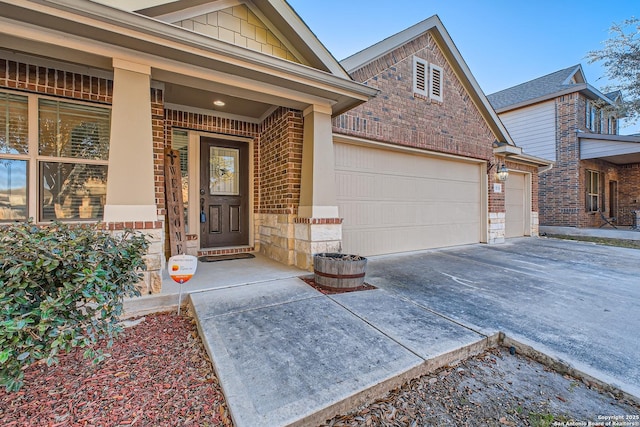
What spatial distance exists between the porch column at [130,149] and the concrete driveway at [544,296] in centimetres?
290

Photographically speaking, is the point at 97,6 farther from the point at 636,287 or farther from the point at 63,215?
the point at 636,287

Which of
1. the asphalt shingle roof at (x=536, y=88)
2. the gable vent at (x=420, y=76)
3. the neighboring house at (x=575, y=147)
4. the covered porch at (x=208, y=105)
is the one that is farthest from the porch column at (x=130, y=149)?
the asphalt shingle roof at (x=536, y=88)

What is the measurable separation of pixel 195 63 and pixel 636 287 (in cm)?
602

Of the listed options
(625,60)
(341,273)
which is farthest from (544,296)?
(625,60)

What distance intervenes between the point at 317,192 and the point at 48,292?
2891 millimetres

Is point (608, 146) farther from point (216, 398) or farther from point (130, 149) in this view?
point (130, 149)

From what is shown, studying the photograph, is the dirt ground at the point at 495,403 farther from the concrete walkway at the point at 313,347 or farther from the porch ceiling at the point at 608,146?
the porch ceiling at the point at 608,146

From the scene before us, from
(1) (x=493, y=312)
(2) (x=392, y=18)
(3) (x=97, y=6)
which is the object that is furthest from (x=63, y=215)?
(2) (x=392, y=18)

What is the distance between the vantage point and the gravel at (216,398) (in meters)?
1.43

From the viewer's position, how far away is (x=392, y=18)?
8.27 meters

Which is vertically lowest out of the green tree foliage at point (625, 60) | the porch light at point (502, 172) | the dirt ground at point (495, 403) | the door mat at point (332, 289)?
the dirt ground at point (495, 403)

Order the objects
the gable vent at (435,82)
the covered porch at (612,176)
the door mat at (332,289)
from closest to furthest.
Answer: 1. the door mat at (332,289)
2. the gable vent at (435,82)
3. the covered porch at (612,176)

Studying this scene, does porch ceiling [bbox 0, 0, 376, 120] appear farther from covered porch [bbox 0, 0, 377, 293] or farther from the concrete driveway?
the concrete driveway

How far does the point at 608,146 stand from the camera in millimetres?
9148
